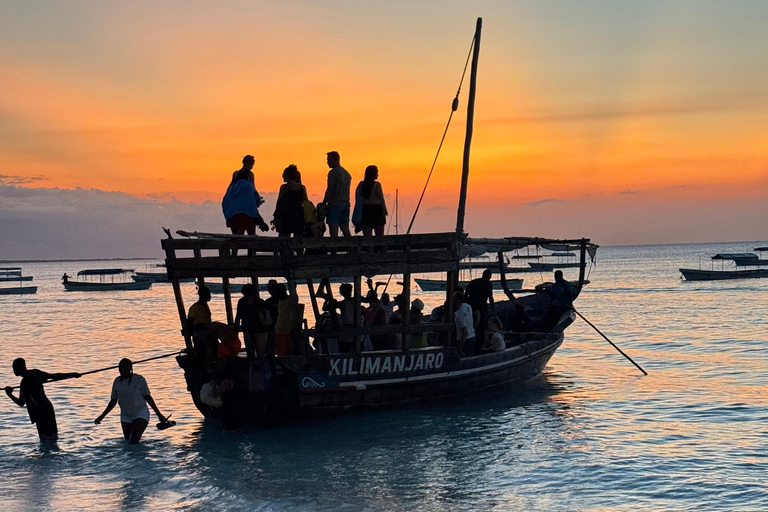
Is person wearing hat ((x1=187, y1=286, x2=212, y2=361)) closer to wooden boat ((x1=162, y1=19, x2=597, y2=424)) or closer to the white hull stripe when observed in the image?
wooden boat ((x1=162, y1=19, x2=597, y2=424))

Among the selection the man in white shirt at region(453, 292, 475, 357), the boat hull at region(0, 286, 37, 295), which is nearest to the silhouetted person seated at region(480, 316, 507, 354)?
the man in white shirt at region(453, 292, 475, 357)

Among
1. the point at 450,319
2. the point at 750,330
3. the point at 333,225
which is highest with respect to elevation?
the point at 333,225

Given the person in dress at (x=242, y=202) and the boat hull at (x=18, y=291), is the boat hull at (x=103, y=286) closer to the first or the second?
the boat hull at (x=18, y=291)

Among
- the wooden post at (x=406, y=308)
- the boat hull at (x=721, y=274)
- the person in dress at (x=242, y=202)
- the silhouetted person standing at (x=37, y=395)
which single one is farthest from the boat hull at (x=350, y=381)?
the boat hull at (x=721, y=274)

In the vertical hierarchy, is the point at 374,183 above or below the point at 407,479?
above

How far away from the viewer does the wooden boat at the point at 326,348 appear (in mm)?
12398

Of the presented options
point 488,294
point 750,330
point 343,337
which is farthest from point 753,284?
point 343,337

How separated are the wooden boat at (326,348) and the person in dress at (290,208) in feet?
1.53

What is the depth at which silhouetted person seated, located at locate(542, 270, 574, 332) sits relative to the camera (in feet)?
60.7

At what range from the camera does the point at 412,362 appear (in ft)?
45.6

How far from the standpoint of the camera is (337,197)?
44.7ft

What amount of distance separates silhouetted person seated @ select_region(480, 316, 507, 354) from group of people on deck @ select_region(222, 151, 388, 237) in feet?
13.2

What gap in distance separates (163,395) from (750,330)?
25666mm

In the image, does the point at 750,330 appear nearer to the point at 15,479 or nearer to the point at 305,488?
the point at 305,488
